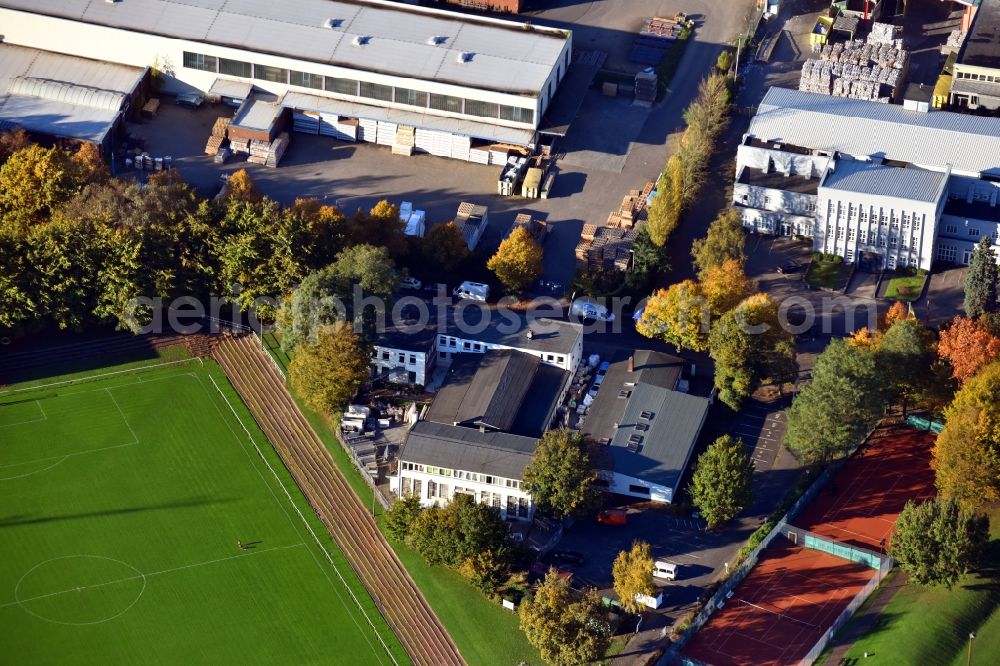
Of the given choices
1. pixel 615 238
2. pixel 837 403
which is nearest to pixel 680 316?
pixel 615 238

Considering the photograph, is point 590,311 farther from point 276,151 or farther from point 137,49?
point 137,49

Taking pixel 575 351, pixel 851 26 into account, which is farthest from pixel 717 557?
pixel 851 26

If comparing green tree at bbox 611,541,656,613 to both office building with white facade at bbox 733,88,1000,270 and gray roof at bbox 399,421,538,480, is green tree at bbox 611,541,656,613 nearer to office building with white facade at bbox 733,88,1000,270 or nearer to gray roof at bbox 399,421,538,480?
gray roof at bbox 399,421,538,480

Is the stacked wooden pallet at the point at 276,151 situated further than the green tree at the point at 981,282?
Yes

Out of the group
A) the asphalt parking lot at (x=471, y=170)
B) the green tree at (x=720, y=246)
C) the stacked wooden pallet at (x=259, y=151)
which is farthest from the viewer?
the stacked wooden pallet at (x=259, y=151)

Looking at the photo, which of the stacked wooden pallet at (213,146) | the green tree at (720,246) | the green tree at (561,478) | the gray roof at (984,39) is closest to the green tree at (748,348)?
the green tree at (720,246)

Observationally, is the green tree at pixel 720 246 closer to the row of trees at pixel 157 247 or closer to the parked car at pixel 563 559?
the row of trees at pixel 157 247

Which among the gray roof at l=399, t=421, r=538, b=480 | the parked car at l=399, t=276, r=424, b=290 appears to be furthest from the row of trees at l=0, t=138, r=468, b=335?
the gray roof at l=399, t=421, r=538, b=480
